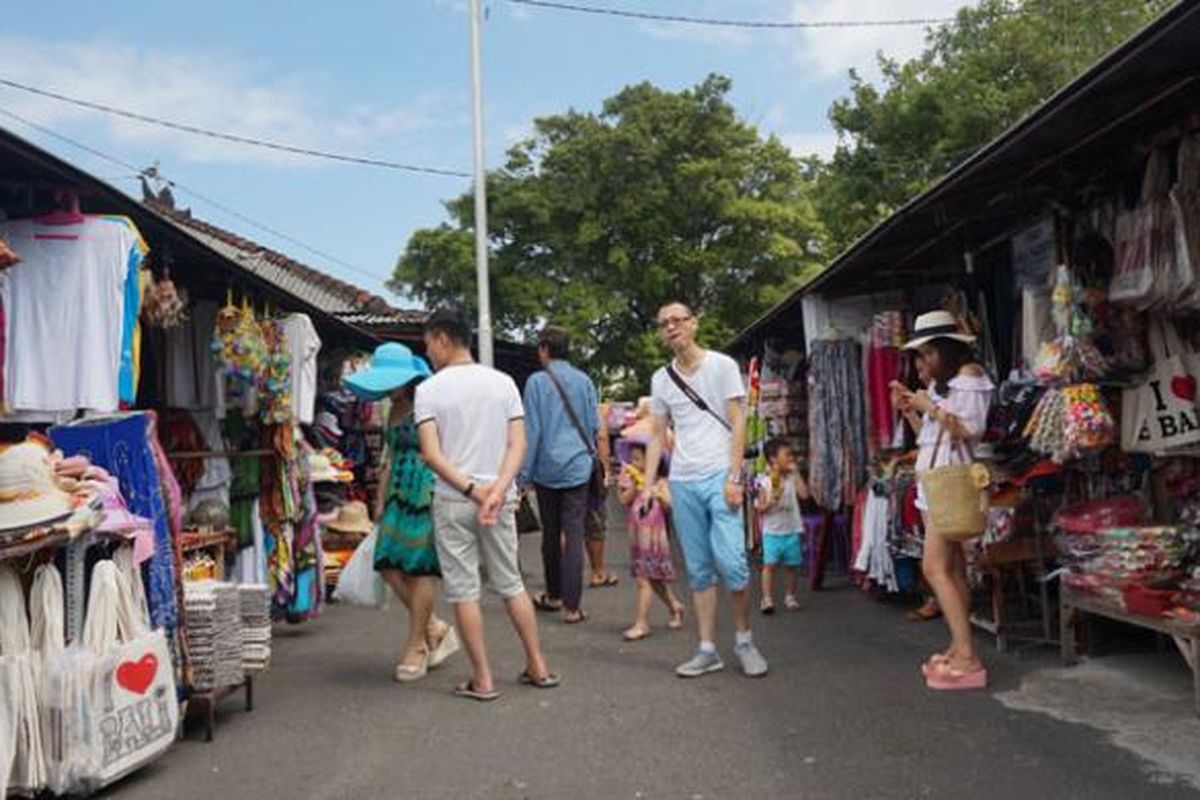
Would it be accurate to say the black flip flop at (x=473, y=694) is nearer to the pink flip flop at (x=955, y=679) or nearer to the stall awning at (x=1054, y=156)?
the pink flip flop at (x=955, y=679)

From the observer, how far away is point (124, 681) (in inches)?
162

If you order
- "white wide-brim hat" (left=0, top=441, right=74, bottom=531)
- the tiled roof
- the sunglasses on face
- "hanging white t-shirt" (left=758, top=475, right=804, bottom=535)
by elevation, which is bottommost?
"hanging white t-shirt" (left=758, top=475, right=804, bottom=535)

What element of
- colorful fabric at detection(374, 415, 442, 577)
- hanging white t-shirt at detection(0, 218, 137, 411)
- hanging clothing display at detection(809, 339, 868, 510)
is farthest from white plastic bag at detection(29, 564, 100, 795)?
hanging clothing display at detection(809, 339, 868, 510)

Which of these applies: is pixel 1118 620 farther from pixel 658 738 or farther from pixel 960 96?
pixel 960 96

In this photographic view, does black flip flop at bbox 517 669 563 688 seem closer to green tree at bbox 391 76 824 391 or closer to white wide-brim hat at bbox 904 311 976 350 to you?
white wide-brim hat at bbox 904 311 976 350

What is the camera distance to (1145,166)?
504 centimetres

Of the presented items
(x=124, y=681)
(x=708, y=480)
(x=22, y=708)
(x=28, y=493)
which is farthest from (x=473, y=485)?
(x=22, y=708)

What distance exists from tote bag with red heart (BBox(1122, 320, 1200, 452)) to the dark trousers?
3573 mm

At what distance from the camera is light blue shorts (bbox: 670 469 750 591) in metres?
5.68

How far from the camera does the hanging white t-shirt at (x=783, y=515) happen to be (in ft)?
27.3

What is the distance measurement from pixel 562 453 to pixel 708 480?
6.36 feet

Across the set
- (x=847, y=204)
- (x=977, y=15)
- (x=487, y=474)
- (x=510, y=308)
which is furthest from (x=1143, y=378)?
(x=510, y=308)

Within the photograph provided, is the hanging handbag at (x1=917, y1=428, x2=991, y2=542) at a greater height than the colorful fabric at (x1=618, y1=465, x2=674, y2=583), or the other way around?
the hanging handbag at (x1=917, y1=428, x2=991, y2=542)

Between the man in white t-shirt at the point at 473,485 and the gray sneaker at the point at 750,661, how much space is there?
116cm
